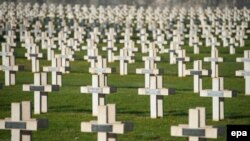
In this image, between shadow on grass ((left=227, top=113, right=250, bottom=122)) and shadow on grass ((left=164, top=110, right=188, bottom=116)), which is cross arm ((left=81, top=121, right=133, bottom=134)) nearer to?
shadow on grass ((left=227, top=113, right=250, bottom=122))

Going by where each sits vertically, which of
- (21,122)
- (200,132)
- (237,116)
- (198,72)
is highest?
(198,72)

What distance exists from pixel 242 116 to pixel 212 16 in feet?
124

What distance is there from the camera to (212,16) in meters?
57.6

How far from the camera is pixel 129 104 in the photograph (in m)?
22.3

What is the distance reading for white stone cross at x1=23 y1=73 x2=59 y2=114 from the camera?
20094mm

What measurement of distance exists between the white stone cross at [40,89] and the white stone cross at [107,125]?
6552 mm

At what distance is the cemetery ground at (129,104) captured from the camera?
17703 mm

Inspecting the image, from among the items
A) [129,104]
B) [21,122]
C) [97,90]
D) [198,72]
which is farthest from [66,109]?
[21,122]

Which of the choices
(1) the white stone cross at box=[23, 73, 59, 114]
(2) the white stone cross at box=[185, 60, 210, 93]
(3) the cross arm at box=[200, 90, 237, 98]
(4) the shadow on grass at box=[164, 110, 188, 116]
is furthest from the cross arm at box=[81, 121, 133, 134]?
(2) the white stone cross at box=[185, 60, 210, 93]

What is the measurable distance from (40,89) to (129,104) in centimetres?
274

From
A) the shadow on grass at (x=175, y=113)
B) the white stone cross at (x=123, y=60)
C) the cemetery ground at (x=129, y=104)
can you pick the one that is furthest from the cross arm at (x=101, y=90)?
the white stone cross at (x=123, y=60)

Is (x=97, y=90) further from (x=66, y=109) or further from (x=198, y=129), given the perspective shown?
(x=198, y=129)

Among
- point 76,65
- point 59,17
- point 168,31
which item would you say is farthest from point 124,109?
point 59,17

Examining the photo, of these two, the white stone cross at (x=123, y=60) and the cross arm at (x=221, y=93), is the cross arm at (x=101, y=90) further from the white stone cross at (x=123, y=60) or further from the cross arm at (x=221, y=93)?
the white stone cross at (x=123, y=60)
